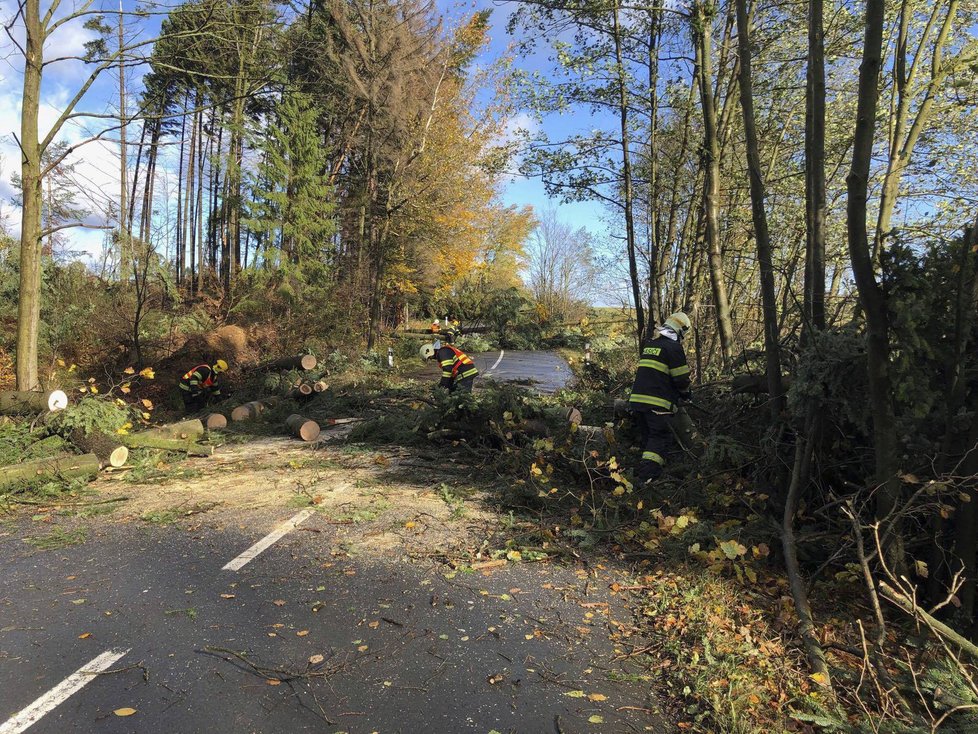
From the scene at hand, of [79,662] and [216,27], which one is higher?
[216,27]

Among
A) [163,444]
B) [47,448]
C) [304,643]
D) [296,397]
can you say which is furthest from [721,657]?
[296,397]

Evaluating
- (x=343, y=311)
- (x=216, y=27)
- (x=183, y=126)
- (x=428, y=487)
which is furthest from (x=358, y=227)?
(x=428, y=487)

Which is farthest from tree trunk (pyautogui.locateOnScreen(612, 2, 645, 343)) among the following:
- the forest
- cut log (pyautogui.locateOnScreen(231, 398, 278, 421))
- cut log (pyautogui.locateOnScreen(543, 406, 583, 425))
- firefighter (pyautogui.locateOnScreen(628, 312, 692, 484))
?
cut log (pyautogui.locateOnScreen(231, 398, 278, 421))

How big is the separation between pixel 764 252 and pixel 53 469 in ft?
25.7

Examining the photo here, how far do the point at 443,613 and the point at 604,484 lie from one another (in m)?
2.89

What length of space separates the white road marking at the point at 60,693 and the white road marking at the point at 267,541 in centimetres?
122

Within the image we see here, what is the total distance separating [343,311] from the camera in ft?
62.0

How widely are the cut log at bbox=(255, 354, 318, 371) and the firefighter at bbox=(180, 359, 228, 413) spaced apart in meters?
1.87

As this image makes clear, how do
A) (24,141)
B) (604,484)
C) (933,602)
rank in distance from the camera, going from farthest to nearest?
(24,141) → (604,484) → (933,602)

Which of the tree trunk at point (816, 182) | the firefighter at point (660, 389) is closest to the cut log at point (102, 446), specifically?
the firefighter at point (660, 389)

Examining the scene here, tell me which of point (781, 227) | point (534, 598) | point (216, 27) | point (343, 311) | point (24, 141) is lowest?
point (534, 598)

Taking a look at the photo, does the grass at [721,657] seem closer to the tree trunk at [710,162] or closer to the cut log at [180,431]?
the tree trunk at [710,162]

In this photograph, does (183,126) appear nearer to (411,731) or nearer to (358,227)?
(358,227)

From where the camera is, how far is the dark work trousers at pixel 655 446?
6.03m
